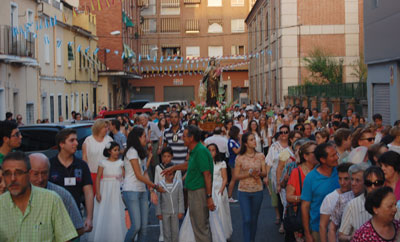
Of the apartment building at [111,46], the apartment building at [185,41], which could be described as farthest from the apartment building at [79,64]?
the apartment building at [185,41]

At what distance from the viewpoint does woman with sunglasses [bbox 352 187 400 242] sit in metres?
4.68

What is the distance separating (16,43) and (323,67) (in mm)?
16875

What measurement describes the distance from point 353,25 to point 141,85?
3467cm

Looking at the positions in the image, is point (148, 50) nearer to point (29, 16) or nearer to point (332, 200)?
point (29, 16)

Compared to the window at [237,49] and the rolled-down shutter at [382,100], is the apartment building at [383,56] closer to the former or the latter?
the rolled-down shutter at [382,100]

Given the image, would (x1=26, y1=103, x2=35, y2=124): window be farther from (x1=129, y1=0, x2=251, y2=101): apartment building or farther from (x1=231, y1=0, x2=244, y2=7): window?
(x1=231, y1=0, x2=244, y2=7): window

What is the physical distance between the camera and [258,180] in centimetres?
925

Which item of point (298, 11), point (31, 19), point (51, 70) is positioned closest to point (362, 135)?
point (31, 19)

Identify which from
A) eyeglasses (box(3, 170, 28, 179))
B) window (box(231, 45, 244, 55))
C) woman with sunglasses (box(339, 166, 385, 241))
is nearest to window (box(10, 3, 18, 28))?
eyeglasses (box(3, 170, 28, 179))

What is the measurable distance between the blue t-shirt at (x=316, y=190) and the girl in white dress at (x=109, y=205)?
3.22m

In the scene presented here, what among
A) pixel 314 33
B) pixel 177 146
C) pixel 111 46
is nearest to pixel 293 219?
pixel 177 146

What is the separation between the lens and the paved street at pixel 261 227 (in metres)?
10.1

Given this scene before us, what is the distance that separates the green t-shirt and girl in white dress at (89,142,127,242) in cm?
127

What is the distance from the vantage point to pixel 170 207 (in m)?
8.99
